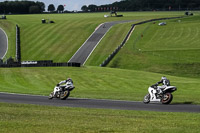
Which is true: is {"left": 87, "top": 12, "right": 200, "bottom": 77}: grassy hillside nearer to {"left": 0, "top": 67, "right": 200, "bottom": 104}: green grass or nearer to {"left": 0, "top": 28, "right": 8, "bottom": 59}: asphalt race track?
{"left": 0, "top": 67, "right": 200, "bottom": 104}: green grass

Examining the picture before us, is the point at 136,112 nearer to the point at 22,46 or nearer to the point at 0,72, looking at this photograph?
the point at 0,72

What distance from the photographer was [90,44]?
105m

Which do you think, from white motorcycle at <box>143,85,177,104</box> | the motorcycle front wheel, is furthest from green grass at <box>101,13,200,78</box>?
white motorcycle at <box>143,85,177,104</box>

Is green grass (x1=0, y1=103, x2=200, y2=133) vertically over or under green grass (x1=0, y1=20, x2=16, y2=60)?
over

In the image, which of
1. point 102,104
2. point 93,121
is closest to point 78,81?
point 102,104

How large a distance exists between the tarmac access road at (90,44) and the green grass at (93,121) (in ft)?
203

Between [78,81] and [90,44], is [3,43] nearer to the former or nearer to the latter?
[90,44]

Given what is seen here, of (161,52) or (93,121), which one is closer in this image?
(93,121)

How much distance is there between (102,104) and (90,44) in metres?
75.5

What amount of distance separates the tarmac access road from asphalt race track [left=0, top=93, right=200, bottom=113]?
5168 cm

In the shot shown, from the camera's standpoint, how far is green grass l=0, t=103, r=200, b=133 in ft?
59.9

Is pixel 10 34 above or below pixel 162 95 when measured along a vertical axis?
below

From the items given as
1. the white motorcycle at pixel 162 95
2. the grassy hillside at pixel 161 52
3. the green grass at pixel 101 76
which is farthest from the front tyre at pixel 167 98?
the grassy hillside at pixel 161 52

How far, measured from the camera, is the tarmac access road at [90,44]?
90.7 metres
